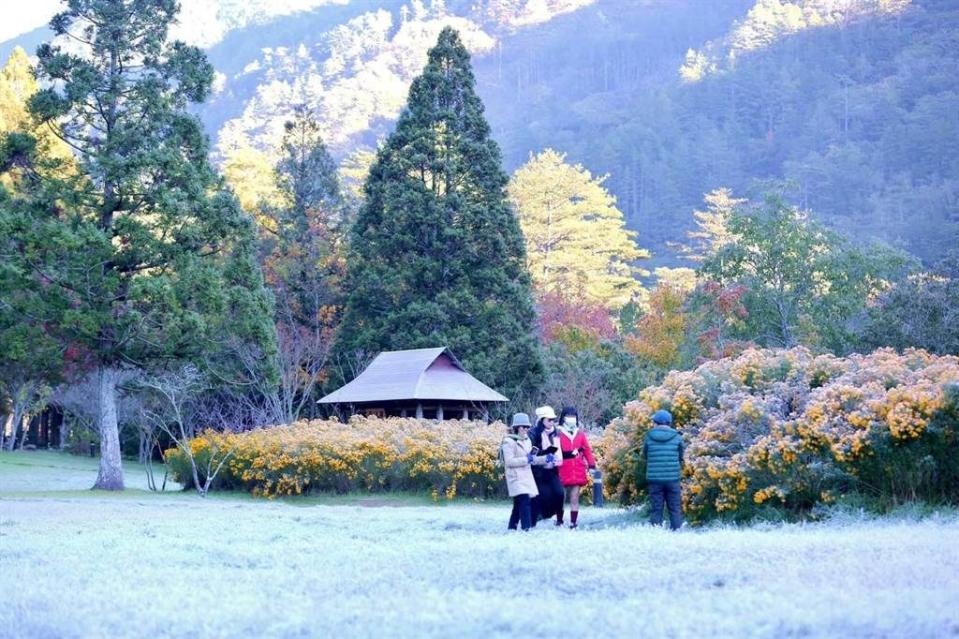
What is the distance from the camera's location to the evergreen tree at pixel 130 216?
27422 millimetres

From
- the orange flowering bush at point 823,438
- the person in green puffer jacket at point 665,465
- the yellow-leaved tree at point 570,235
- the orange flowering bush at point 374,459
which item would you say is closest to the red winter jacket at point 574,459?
the orange flowering bush at point 823,438

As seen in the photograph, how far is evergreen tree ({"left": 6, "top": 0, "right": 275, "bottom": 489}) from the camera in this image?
27.4 meters

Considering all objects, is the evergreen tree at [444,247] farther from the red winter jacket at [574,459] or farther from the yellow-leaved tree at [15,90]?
the red winter jacket at [574,459]

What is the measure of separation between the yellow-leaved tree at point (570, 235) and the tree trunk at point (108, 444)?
117ft

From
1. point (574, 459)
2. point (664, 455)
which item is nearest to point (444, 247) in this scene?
point (574, 459)

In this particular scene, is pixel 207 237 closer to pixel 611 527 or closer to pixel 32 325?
pixel 32 325

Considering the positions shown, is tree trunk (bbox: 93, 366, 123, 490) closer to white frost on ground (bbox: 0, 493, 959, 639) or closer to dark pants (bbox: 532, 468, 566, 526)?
white frost on ground (bbox: 0, 493, 959, 639)

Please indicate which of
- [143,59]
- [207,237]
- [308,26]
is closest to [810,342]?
[207,237]

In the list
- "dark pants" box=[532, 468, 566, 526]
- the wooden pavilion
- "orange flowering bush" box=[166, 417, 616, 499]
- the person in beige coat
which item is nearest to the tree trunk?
"orange flowering bush" box=[166, 417, 616, 499]

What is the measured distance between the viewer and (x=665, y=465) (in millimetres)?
13148

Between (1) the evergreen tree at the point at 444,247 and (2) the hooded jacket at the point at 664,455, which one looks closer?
(2) the hooded jacket at the point at 664,455

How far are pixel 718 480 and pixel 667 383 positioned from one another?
2.71 meters

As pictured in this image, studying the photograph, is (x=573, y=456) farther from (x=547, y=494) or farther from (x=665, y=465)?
(x=665, y=465)

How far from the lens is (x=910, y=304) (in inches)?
1249
